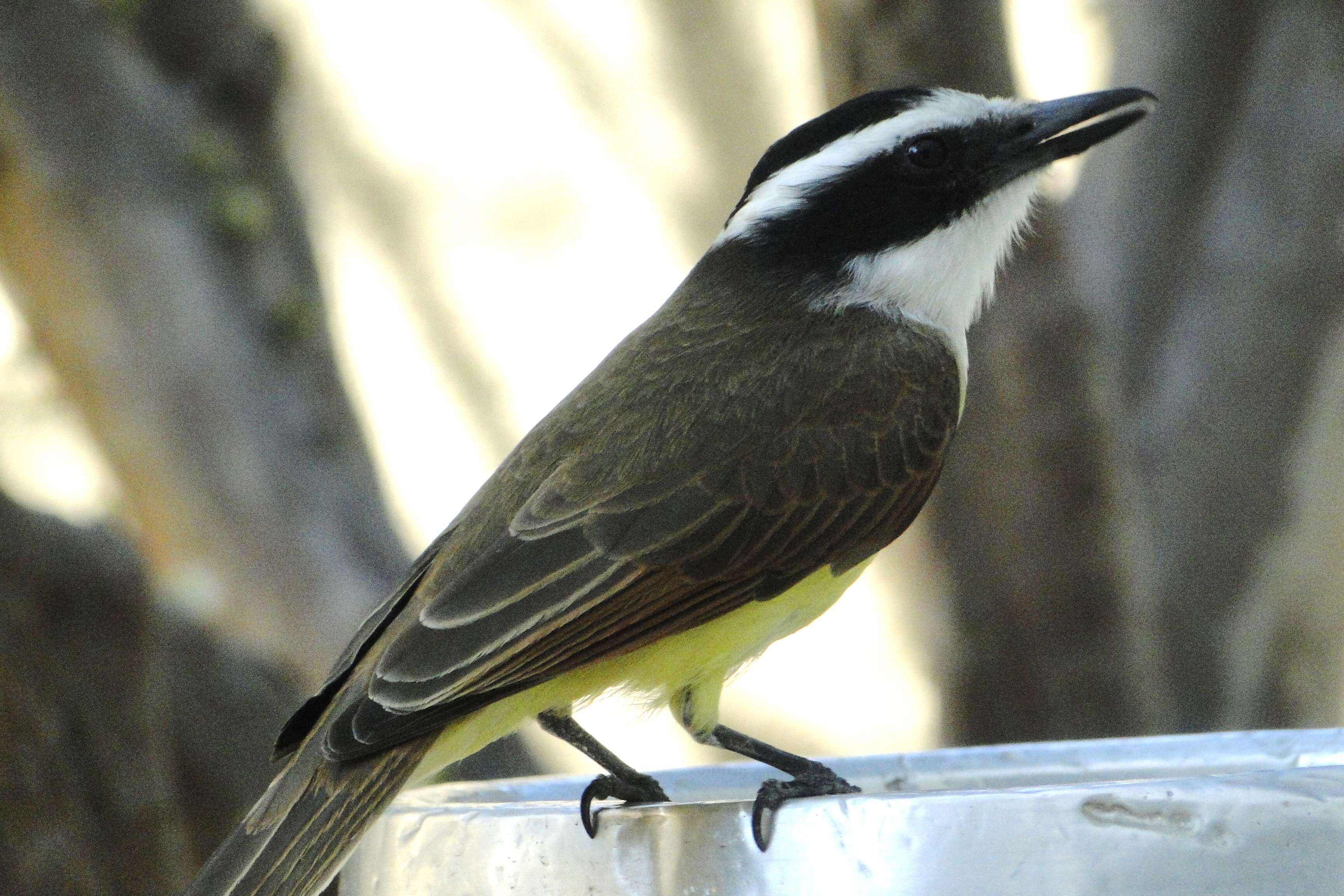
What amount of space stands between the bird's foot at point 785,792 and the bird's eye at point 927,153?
119cm

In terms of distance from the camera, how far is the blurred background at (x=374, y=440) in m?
4.05

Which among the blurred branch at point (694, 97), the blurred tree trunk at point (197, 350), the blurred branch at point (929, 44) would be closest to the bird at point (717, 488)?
the blurred branch at point (929, 44)

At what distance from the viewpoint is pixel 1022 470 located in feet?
15.0

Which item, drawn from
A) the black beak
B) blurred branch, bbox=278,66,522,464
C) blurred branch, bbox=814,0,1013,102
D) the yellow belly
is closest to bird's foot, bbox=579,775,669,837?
the yellow belly

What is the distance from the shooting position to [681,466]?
2.46m

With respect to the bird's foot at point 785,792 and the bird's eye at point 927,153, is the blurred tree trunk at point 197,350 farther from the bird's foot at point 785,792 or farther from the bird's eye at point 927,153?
the bird's foot at point 785,792

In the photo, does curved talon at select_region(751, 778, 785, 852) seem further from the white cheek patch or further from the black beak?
the black beak

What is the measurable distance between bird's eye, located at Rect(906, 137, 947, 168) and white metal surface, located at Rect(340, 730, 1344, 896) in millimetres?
1601

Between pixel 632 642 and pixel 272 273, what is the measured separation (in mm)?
3007

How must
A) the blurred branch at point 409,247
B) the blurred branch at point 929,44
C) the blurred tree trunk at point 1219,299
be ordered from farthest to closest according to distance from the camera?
the blurred branch at point 409,247, the blurred tree trunk at point 1219,299, the blurred branch at point 929,44

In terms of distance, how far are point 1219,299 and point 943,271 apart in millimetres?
2506

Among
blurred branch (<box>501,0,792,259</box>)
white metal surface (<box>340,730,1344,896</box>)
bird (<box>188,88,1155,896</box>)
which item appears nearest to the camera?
white metal surface (<box>340,730,1344,896</box>)

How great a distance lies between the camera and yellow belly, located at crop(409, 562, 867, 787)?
7.73 feet

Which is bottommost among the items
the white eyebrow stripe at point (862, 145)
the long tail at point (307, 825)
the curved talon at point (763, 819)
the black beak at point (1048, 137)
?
the long tail at point (307, 825)
